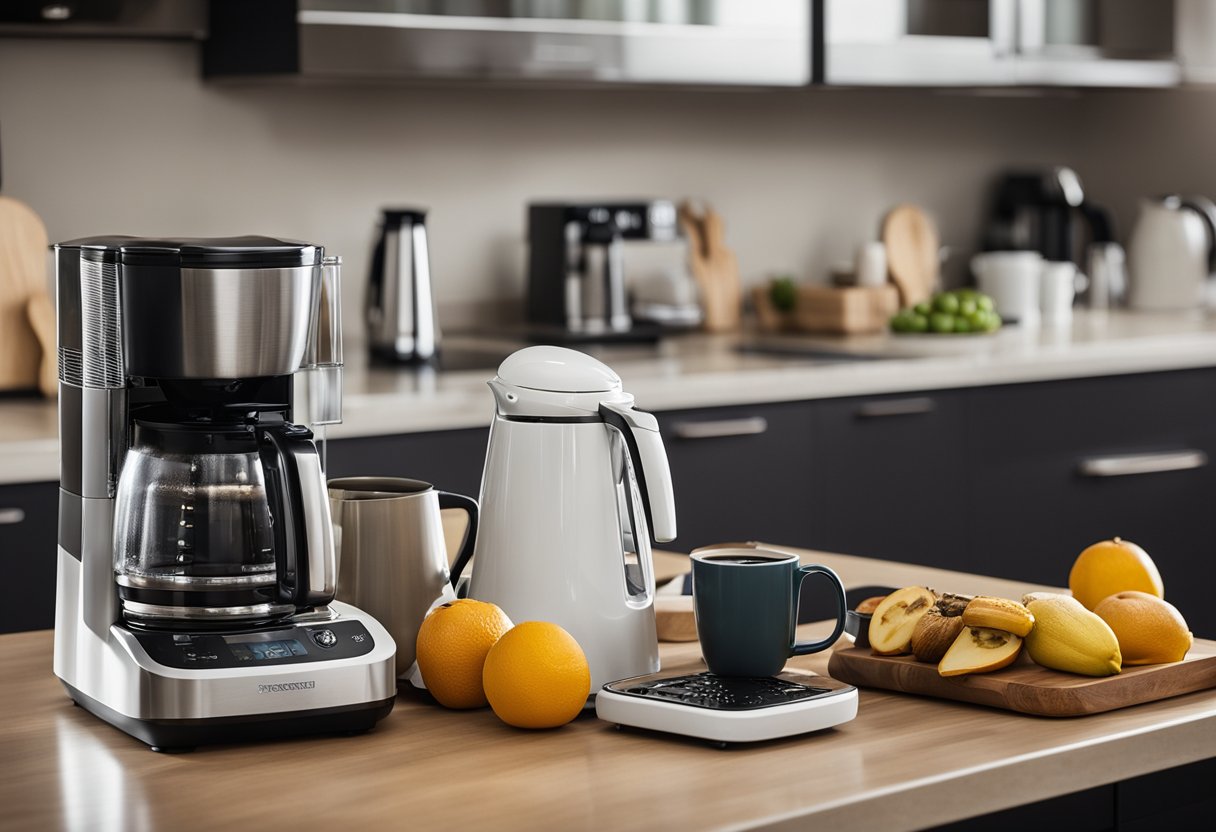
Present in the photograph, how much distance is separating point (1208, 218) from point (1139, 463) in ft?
3.11

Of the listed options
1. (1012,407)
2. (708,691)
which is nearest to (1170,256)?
(1012,407)

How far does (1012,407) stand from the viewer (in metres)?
3.27

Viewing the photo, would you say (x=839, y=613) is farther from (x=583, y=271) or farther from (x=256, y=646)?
(x=583, y=271)

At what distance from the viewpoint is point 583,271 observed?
338cm

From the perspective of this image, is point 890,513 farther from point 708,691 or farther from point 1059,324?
point 708,691

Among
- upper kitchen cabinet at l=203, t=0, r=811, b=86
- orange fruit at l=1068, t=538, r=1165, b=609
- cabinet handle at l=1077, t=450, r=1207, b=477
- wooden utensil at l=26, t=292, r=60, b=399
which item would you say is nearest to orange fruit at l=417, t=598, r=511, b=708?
orange fruit at l=1068, t=538, r=1165, b=609

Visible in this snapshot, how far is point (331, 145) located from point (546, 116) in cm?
51

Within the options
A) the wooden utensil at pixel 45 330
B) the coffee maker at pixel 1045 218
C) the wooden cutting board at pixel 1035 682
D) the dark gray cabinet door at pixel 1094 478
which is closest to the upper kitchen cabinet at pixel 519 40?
the wooden utensil at pixel 45 330

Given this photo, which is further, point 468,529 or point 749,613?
point 468,529

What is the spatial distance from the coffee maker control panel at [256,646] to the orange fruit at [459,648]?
0.16ft

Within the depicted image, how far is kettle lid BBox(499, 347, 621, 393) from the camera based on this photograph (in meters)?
1.24

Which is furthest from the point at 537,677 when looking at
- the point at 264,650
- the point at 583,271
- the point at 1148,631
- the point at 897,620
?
the point at 583,271

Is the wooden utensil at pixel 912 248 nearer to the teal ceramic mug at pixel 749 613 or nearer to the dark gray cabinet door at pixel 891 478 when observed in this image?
the dark gray cabinet door at pixel 891 478

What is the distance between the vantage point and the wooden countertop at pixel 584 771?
1.00 meters
